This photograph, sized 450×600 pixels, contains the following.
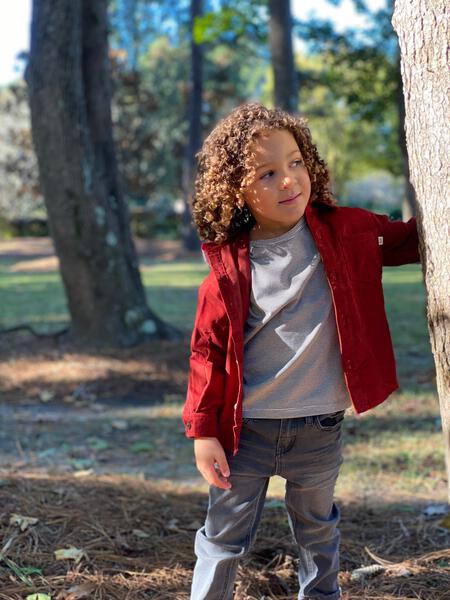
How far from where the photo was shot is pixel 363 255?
2615mm

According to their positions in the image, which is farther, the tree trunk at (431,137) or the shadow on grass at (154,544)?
the shadow on grass at (154,544)

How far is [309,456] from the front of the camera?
8.55 feet

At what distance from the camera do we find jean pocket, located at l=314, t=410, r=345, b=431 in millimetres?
2592

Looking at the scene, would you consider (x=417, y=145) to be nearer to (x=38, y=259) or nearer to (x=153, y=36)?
(x=38, y=259)

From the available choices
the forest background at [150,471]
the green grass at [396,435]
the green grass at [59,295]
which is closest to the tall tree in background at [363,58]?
the forest background at [150,471]

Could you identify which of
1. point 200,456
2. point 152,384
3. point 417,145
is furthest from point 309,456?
point 152,384

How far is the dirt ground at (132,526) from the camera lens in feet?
10.1

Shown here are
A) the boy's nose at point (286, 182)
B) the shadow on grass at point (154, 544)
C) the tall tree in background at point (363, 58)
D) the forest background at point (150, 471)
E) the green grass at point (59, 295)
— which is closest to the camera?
the boy's nose at point (286, 182)

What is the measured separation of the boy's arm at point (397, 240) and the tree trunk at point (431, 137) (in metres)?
0.12

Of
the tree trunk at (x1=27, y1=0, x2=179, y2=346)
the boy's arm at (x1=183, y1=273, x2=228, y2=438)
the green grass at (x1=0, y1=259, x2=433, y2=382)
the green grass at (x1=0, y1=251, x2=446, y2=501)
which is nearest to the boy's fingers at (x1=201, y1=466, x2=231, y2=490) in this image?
the boy's arm at (x1=183, y1=273, x2=228, y2=438)

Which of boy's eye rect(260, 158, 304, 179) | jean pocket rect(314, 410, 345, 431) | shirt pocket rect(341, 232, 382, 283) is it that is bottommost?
jean pocket rect(314, 410, 345, 431)

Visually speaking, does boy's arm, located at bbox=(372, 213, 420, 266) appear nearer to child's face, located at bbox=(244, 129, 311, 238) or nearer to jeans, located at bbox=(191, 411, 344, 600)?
child's face, located at bbox=(244, 129, 311, 238)

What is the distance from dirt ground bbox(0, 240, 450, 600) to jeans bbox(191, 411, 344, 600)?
0.41 metres

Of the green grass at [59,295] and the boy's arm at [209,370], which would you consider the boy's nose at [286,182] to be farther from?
the green grass at [59,295]
